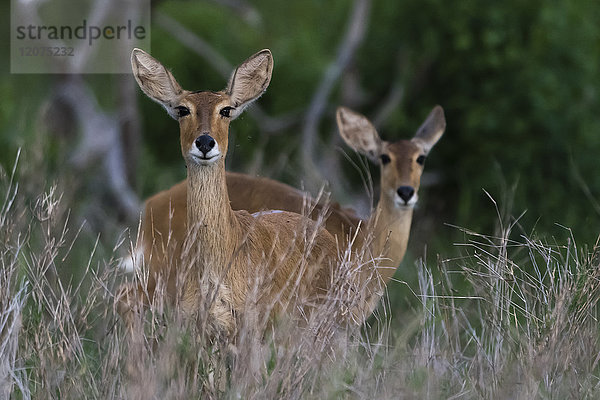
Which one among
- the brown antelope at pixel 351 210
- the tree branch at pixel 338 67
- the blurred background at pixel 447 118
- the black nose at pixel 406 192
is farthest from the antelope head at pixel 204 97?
the tree branch at pixel 338 67

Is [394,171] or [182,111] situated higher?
[182,111]

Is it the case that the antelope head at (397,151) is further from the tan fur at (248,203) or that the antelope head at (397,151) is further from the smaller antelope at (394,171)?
the tan fur at (248,203)

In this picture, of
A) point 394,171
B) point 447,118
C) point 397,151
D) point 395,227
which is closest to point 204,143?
point 395,227

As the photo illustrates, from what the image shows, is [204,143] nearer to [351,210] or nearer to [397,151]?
[351,210]

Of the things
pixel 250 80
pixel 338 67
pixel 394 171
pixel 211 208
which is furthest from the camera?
pixel 338 67

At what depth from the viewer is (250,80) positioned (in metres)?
4.71

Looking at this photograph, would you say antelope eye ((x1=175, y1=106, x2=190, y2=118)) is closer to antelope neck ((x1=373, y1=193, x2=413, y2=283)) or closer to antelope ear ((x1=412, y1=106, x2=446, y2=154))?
antelope neck ((x1=373, y1=193, x2=413, y2=283))

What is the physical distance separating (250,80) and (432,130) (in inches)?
95.8

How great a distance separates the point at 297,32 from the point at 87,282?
7716 millimetres

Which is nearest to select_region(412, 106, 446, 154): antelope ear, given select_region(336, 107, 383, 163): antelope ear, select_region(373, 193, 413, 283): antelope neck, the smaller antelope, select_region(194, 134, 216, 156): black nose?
the smaller antelope

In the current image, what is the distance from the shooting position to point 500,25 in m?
10.0

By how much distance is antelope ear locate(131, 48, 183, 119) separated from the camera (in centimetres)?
467

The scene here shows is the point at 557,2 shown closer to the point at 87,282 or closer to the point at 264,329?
the point at 87,282

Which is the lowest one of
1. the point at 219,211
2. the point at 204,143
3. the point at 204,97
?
the point at 219,211
